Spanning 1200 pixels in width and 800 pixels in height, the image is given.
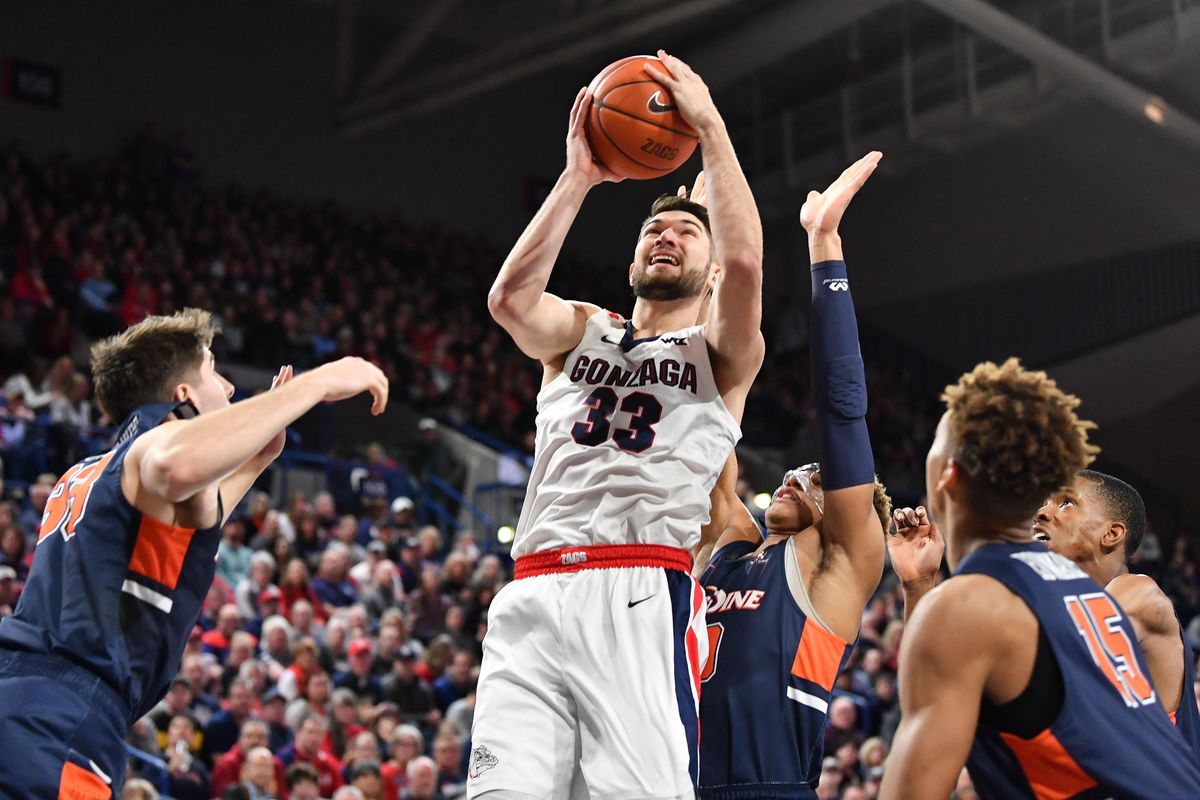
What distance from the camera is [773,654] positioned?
14.7ft

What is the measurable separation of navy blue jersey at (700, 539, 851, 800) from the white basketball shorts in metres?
0.39

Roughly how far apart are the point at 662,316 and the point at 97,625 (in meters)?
1.98

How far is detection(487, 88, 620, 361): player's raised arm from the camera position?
4.28 m

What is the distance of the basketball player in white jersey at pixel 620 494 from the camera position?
3.88 m

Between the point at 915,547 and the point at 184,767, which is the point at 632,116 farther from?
the point at 184,767

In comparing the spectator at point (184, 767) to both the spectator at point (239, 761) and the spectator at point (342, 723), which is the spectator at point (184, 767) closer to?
the spectator at point (239, 761)

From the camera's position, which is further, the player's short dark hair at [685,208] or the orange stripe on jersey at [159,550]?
the player's short dark hair at [685,208]

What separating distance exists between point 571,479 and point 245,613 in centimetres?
769

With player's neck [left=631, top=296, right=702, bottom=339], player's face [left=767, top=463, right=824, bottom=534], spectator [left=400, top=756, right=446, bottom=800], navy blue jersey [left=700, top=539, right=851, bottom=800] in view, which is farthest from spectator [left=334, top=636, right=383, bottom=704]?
player's neck [left=631, top=296, right=702, bottom=339]

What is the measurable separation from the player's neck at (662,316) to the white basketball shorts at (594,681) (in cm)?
79

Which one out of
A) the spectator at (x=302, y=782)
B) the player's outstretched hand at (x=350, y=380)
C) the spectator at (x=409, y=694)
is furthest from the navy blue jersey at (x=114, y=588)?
the spectator at (x=409, y=694)

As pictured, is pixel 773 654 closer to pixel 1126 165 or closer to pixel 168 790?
pixel 168 790

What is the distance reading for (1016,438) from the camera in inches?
119

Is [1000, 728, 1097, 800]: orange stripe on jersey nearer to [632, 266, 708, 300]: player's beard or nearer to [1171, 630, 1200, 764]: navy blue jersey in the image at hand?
[1171, 630, 1200, 764]: navy blue jersey
